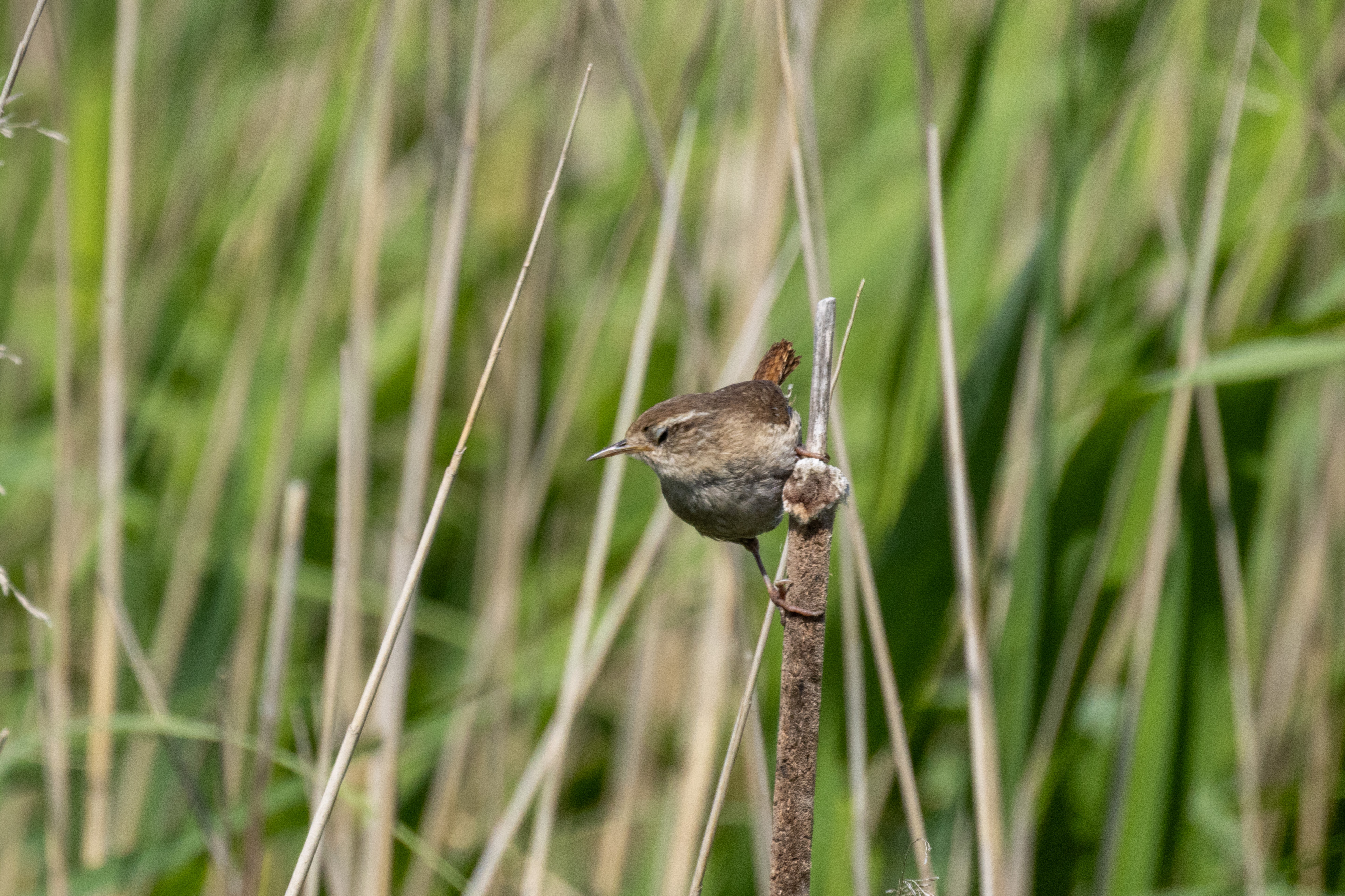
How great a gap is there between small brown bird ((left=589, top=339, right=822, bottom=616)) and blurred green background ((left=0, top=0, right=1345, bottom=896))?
283 millimetres

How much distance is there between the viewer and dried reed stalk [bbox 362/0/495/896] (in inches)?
49.3

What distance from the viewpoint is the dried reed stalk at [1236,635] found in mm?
1415

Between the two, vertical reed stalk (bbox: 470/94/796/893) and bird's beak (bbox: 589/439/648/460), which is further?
vertical reed stalk (bbox: 470/94/796/893)

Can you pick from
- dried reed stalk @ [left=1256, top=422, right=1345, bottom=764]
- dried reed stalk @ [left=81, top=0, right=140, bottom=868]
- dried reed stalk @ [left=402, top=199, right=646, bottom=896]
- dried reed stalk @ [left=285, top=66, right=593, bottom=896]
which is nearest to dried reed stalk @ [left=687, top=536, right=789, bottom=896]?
dried reed stalk @ [left=285, top=66, right=593, bottom=896]

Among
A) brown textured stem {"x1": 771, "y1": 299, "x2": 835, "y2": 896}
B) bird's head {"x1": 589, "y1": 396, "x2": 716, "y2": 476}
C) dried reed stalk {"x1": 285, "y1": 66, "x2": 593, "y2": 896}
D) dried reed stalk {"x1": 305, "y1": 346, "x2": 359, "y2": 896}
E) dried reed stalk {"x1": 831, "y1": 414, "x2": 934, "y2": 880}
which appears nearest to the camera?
brown textured stem {"x1": 771, "y1": 299, "x2": 835, "y2": 896}

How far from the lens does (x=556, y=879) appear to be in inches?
71.7

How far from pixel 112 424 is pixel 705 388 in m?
0.79

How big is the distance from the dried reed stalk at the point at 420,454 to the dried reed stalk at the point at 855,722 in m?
0.47

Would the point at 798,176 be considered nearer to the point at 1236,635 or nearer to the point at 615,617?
the point at 615,617

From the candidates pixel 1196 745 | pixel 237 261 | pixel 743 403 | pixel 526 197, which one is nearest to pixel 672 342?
pixel 526 197

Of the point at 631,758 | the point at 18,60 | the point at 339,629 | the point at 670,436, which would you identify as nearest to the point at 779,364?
the point at 670,436

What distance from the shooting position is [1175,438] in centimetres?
140

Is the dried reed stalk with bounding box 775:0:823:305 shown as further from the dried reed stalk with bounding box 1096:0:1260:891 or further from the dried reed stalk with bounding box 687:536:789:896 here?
the dried reed stalk with bounding box 1096:0:1260:891

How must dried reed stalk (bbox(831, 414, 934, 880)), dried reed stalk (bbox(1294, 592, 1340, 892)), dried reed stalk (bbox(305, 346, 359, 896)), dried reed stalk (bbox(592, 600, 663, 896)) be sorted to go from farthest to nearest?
dried reed stalk (bbox(1294, 592, 1340, 892)) < dried reed stalk (bbox(592, 600, 663, 896)) < dried reed stalk (bbox(305, 346, 359, 896)) < dried reed stalk (bbox(831, 414, 934, 880))
